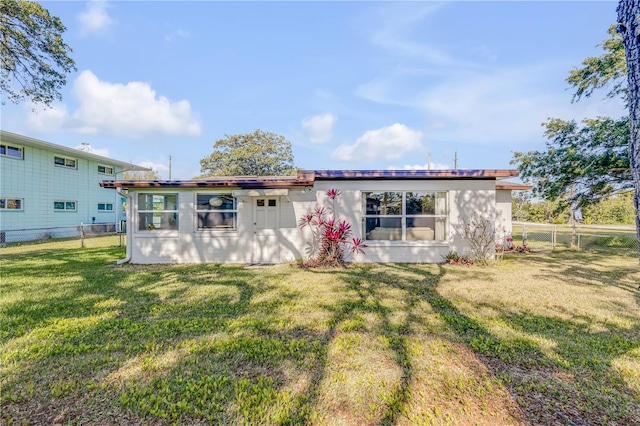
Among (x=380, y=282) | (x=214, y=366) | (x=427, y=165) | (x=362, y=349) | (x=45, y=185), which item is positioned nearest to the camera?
(x=214, y=366)

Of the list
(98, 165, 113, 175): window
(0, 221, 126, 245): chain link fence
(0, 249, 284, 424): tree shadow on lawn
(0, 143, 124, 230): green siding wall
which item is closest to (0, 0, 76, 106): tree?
(0, 221, 126, 245): chain link fence

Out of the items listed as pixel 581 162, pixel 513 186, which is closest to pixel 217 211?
pixel 513 186

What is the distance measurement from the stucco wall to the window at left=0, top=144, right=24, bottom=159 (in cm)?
1121

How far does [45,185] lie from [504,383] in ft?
73.1

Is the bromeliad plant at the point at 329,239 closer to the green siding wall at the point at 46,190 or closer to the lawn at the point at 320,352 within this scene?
the lawn at the point at 320,352

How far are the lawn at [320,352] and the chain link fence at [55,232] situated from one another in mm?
10755

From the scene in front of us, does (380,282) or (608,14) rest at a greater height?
(608,14)

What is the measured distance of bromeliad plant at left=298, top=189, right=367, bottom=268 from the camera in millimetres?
8836

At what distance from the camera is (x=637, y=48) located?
2.17m

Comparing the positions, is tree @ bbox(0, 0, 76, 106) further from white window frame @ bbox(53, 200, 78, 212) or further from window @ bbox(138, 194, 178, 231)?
white window frame @ bbox(53, 200, 78, 212)

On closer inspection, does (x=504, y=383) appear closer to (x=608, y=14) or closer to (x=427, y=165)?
(x=608, y=14)

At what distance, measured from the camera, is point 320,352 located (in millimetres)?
3445

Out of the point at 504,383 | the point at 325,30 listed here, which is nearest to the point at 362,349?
the point at 504,383

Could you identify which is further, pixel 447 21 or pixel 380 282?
pixel 447 21
